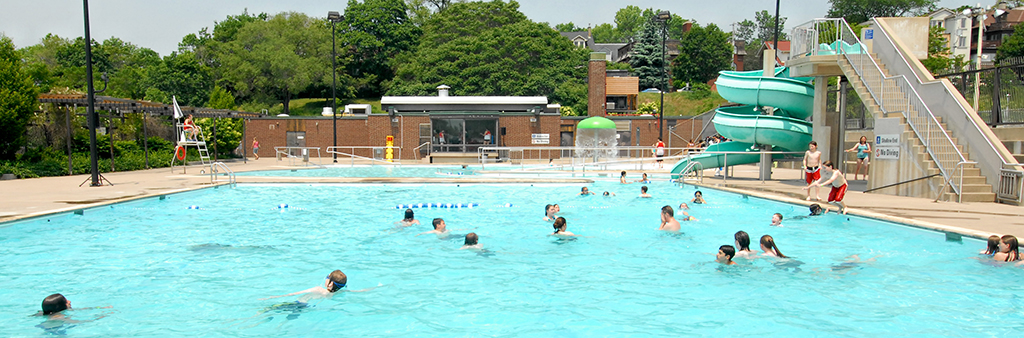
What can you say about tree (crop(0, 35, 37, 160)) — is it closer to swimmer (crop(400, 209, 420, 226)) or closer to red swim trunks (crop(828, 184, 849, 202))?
swimmer (crop(400, 209, 420, 226))

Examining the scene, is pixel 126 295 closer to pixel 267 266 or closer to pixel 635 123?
pixel 267 266

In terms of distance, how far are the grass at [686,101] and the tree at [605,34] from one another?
248ft

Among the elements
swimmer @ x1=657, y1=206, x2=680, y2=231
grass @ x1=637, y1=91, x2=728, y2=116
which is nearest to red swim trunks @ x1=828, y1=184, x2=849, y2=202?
swimmer @ x1=657, y1=206, x2=680, y2=231

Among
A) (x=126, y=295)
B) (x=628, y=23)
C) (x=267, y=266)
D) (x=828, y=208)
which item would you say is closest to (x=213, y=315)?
(x=126, y=295)

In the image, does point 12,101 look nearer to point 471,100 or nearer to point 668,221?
point 668,221

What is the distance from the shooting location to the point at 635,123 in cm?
3803

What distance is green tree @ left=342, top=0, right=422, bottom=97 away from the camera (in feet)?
221

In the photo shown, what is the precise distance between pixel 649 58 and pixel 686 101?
8.59 meters

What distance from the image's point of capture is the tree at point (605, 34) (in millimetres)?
135000

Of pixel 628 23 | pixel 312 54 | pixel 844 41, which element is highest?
pixel 628 23

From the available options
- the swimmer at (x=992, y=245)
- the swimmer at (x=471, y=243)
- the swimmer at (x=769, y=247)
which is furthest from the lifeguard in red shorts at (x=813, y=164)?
the swimmer at (x=471, y=243)

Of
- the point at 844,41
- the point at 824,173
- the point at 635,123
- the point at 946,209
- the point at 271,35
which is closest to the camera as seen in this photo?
the point at 946,209

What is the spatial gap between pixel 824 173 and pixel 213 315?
13.3 meters

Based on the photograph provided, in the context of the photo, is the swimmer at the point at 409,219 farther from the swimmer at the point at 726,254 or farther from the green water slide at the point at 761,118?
the green water slide at the point at 761,118
